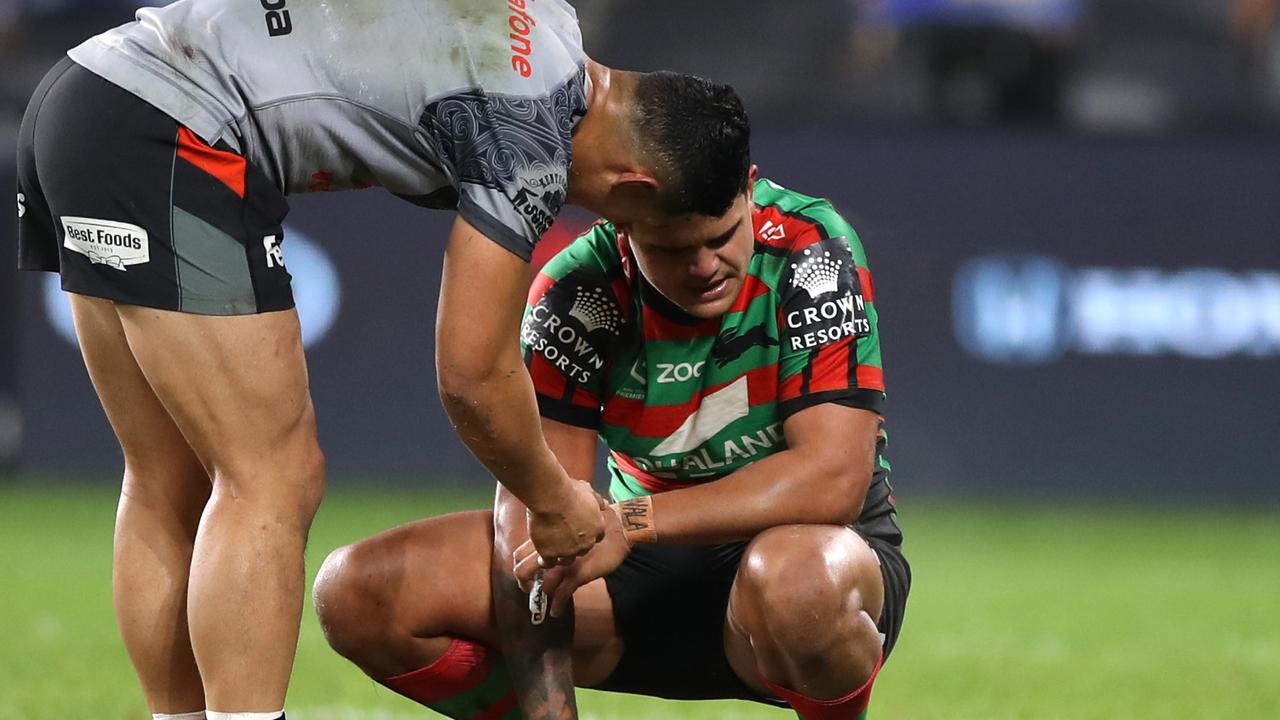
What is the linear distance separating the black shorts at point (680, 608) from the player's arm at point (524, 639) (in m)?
0.19

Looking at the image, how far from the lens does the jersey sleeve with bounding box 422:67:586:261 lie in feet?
9.91

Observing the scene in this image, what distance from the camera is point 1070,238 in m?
9.28

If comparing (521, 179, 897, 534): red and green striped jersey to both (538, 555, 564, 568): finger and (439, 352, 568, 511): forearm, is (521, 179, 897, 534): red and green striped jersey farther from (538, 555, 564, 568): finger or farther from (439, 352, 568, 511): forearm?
(439, 352, 568, 511): forearm

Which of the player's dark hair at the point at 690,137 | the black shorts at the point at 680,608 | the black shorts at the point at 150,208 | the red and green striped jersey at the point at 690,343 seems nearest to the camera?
the black shorts at the point at 150,208

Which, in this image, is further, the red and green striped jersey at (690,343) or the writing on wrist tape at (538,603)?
the red and green striped jersey at (690,343)

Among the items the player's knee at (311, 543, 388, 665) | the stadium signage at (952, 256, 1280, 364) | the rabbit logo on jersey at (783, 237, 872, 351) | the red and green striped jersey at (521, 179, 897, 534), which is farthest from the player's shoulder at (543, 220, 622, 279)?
the stadium signage at (952, 256, 1280, 364)

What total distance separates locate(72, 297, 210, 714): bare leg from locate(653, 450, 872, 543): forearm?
3.24 ft

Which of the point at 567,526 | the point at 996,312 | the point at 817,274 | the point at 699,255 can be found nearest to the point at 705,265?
the point at 699,255

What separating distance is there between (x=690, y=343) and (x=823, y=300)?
32 cm

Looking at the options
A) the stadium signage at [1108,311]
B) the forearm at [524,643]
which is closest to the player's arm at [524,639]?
the forearm at [524,643]

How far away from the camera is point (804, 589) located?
339 centimetres

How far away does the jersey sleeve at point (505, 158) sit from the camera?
3021 millimetres

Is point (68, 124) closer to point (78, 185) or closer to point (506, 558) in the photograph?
point (78, 185)

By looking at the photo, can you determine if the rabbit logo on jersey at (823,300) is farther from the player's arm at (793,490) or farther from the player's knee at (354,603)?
the player's knee at (354,603)
